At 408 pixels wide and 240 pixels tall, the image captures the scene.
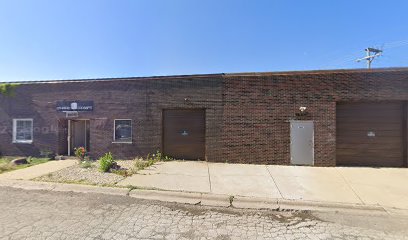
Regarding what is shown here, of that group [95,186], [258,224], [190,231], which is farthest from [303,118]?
[95,186]

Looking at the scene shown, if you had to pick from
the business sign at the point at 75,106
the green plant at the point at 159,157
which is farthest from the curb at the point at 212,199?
the business sign at the point at 75,106

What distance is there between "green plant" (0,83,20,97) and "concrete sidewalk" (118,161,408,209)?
9.04 meters

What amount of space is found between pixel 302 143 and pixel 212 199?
5.90 metres

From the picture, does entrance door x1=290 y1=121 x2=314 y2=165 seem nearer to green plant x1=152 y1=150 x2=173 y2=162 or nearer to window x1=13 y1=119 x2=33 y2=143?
green plant x1=152 y1=150 x2=173 y2=162

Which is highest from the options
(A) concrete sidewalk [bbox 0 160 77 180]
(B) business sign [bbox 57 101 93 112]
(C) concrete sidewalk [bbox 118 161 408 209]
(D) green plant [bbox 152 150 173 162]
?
(B) business sign [bbox 57 101 93 112]

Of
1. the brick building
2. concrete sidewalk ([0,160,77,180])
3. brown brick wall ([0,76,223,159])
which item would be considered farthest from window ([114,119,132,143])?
concrete sidewalk ([0,160,77,180])

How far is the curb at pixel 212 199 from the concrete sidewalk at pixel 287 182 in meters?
0.22

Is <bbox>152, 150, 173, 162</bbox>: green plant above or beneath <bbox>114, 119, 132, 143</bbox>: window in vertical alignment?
beneath

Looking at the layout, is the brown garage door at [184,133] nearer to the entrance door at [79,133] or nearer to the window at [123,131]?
the window at [123,131]

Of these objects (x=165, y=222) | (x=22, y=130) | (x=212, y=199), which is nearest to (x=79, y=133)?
(x=22, y=130)

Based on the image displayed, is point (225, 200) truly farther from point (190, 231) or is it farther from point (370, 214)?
point (370, 214)

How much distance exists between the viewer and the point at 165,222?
→ 4.68 meters

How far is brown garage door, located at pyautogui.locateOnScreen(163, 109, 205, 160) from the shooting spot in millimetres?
11086

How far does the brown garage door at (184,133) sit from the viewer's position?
11.1 metres
